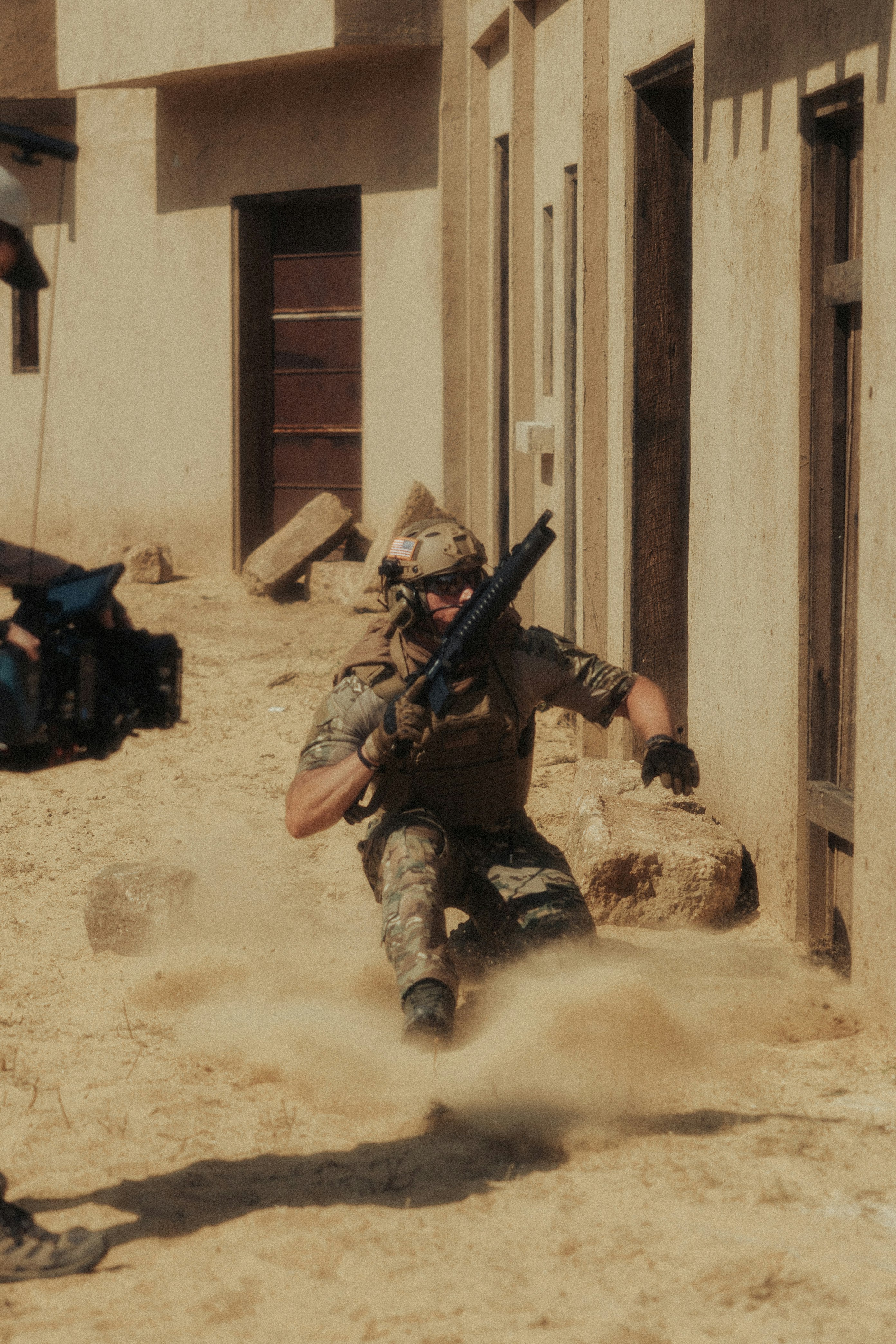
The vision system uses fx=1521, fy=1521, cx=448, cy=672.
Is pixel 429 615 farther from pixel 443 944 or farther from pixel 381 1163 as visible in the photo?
pixel 381 1163

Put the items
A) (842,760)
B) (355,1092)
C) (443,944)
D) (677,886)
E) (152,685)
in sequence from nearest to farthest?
(152,685), (355,1092), (443,944), (842,760), (677,886)

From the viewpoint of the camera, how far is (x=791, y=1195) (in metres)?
3.16

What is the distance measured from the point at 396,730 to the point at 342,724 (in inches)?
14.1

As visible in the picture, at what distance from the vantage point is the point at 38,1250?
2990mm

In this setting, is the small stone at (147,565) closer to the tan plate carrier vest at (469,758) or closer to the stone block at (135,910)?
the stone block at (135,910)

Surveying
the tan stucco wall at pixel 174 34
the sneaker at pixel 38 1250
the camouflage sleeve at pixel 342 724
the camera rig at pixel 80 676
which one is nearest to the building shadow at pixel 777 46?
the camouflage sleeve at pixel 342 724

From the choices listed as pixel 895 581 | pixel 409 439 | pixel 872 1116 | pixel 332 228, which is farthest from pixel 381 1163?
pixel 332 228

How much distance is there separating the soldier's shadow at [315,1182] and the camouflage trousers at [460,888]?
586 mm

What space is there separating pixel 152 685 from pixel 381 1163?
1.24 meters

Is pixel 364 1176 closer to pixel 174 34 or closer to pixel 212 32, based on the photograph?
pixel 212 32

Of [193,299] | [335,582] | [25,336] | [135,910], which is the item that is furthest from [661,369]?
[25,336]

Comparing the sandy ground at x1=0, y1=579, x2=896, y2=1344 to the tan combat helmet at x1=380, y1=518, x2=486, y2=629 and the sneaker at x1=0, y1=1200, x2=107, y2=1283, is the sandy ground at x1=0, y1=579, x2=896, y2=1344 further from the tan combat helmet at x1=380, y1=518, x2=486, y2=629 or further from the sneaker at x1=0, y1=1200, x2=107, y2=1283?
the tan combat helmet at x1=380, y1=518, x2=486, y2=629

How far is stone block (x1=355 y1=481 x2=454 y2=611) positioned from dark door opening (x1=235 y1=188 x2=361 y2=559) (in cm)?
150

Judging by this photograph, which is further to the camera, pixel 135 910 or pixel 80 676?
pixel 135 910
